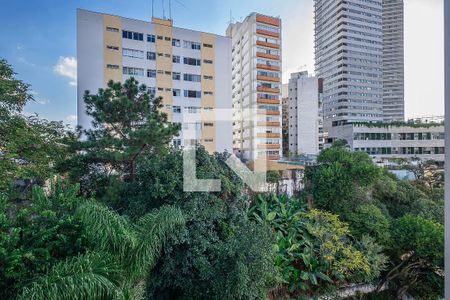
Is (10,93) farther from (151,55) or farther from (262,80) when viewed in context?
(262,80)

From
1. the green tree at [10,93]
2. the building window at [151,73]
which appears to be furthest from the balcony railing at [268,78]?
the green tree at [10,93]

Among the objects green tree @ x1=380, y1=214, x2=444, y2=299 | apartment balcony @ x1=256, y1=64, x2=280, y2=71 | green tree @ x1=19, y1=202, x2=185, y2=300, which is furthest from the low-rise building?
green tree @ x1=19, y1=202, x2=185, y2=300

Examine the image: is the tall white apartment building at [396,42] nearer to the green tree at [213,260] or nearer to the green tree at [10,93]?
the green tree at [213,260]

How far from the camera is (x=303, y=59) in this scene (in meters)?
3.86

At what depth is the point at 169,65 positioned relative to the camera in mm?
11008

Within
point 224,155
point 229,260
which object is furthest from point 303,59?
point 229,260

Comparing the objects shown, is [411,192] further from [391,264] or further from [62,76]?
[62,76]

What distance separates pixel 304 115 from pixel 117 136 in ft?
56.7

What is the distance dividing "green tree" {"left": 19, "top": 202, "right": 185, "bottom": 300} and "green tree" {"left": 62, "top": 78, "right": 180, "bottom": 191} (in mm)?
1774

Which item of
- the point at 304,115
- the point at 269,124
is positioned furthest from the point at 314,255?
the point at 304,115

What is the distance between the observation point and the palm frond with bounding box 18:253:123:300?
150 cm

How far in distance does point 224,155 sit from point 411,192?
146 inches

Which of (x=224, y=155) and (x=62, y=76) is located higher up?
(x=62, y=76)

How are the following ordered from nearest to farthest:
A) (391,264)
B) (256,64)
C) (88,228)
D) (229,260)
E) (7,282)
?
(7,282) < (88,228) < (229,260) < (391,264) < (256,64)
